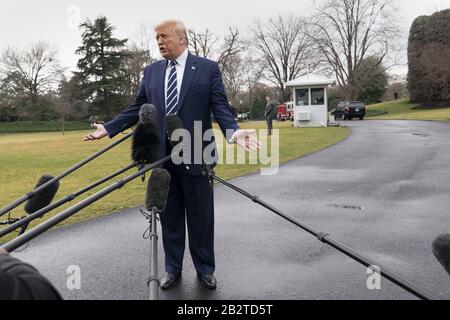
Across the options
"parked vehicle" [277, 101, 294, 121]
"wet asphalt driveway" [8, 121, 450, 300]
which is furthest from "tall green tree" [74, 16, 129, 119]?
"wet asphalt driveway" [8, 121, 450, 300]

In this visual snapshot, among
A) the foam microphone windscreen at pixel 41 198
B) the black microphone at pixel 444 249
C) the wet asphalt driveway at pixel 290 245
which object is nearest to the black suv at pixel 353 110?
the wet asphalt driveway at pixel 290 245

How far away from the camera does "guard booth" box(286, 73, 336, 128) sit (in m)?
28.9

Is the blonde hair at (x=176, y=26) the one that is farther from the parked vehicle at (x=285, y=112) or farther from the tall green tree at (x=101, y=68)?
the tall green tree at (x=101, y=68)

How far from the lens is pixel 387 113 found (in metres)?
53.1

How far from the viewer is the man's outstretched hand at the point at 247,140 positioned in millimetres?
3047

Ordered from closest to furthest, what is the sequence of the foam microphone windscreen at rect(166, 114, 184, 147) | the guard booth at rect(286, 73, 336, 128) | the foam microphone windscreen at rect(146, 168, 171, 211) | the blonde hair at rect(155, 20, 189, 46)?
the foam microphone windscreen at rect(146, 168, 171, 211)
the foam microphone windscreen at rect(166, 114, 184, 147)
the blonde hair at rect(155, 20, 189, 46)
the guard booth at rect(286, 73, 336, 128)

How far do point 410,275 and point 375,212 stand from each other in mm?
2422

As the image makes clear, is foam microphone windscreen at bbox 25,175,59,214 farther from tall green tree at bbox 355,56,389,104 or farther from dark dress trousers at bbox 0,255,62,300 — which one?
tall green tree at bbox 355,56,389,104

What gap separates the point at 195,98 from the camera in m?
3.58

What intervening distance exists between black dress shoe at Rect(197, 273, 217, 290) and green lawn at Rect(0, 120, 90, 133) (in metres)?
55.3

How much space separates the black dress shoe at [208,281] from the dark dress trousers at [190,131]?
1.7 inches
